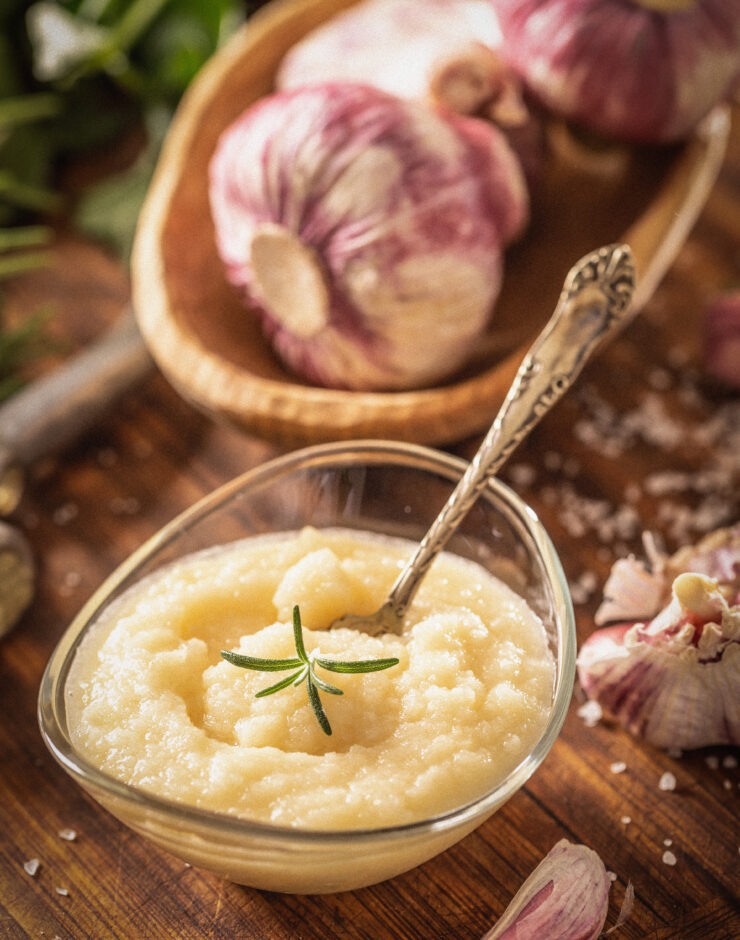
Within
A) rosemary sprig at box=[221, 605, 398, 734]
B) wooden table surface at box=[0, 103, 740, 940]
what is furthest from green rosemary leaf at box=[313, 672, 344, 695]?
wooden table surface at box=[0, 103, 740, 940]

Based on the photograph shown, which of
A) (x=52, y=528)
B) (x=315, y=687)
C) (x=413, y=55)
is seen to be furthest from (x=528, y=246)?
(x=315, y=687)

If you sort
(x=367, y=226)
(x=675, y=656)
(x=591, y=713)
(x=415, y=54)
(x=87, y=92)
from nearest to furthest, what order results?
(x=675, y=656) < (x=591, y=713) < (x=367, y=226) < (x=415, y=54) < (x=87, y=92)

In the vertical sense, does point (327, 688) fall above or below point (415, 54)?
below

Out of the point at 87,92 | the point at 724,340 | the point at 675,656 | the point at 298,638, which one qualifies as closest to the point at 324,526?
the point at 298,638

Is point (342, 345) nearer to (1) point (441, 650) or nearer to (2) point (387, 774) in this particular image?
(1) point (441, 650)

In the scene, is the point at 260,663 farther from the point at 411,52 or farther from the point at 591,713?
the point at 411,52

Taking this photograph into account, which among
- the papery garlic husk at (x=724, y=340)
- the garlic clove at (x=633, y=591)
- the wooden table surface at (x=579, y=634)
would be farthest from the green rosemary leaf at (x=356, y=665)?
the papery garlic husk at (x=724, y=340)

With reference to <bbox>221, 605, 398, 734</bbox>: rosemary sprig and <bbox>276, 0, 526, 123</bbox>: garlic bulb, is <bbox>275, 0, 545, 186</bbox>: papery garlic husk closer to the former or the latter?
<bbox>276, 0, 526, 123</bbox>: garlic bulb
